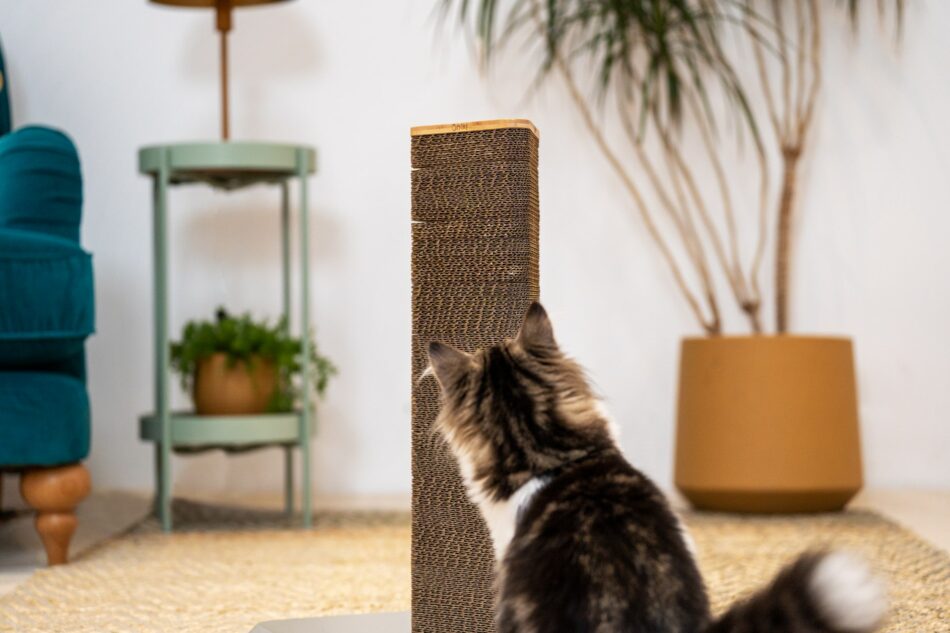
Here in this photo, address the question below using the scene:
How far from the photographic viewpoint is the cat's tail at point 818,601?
0.86 m

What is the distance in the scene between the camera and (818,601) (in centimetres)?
87

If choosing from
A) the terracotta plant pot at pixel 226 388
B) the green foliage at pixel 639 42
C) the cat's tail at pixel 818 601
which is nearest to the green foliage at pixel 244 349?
the terracotta plant pot at pixel 226 388

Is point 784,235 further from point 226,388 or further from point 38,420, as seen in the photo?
point 38,420

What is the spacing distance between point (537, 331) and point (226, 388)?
4.86 feet

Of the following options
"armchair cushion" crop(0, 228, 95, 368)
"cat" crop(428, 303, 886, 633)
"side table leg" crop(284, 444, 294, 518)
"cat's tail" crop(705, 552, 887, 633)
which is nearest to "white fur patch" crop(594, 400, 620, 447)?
"cat" crop(428, 303, 886, 633)

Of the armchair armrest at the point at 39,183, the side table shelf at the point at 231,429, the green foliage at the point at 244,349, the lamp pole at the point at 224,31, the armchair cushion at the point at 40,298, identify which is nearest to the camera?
the armchair cushion at the point at 40,298

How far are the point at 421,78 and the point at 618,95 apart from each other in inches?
21.8

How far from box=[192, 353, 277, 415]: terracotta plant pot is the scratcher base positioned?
110 centimetres


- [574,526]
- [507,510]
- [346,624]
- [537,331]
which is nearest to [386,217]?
[346,624]

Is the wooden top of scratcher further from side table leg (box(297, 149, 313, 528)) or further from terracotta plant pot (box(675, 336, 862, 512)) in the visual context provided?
terracotta plant pot (box(675, 336, 862, 512))

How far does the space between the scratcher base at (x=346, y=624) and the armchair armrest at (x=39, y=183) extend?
984mm

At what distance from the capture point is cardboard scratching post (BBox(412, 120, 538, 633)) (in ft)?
4.34

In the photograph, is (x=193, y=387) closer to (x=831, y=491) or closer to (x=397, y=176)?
(x=397, y=176)

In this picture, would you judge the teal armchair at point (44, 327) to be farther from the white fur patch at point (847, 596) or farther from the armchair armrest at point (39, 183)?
the white fur patch at point (847, 596)
